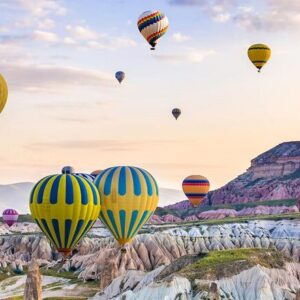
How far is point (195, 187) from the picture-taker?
151m

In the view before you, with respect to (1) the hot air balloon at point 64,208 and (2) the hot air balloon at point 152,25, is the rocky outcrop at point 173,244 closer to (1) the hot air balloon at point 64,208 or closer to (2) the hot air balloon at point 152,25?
(2) the hot air balloon at point 152,25

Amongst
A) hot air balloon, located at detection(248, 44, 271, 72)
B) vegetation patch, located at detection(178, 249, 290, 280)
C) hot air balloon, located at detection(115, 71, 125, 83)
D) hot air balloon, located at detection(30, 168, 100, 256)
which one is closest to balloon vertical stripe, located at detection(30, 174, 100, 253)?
hot air balloon, located at detection(30, 168, 100, 256)

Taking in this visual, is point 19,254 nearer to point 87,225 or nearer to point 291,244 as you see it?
point 291,244

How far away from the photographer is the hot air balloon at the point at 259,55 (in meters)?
126

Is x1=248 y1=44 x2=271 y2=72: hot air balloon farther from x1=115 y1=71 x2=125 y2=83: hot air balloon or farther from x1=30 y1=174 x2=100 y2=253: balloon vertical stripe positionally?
x1=30 y1=174 x2=100 y2=253: balloon vertical stripe

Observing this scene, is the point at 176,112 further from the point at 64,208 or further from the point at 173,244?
the point at 64,208

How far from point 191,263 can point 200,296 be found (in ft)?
41.7

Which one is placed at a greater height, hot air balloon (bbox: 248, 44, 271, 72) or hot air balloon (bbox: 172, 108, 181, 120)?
hot air balloon (bbox: 172, 108, 181, 120)

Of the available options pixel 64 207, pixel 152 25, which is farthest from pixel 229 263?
pixel 152 25

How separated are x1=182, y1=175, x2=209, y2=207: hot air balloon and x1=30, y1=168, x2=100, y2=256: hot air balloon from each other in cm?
7438

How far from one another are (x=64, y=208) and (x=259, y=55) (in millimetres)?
60364

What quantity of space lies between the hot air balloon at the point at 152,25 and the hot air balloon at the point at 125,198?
32.6 m

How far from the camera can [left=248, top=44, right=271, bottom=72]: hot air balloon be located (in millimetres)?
126250

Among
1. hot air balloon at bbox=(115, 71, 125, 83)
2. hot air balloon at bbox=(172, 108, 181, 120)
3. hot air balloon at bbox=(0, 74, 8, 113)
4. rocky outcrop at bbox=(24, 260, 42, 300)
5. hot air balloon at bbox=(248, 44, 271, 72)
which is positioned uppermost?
hot air balloon at bbox=(115, 71, 125, 83)
